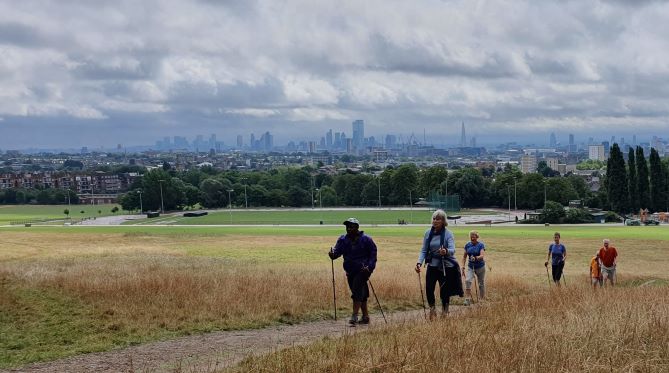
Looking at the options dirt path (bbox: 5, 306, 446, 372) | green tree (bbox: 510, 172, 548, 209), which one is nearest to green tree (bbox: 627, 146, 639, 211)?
green tree (bbox: 510, 172, 548, 209)

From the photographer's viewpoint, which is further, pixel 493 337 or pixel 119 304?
pixel 119 304

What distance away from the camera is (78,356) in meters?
10.7

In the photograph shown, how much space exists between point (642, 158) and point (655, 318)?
114229mm

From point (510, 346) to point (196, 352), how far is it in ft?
16.2

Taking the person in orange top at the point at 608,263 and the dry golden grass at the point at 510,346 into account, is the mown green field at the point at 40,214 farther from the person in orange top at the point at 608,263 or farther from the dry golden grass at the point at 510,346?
the dry golden grass at the point at 510,346

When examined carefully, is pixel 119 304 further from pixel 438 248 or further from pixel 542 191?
pixel 542 191

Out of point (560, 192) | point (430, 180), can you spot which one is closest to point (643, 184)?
point (560, 192)

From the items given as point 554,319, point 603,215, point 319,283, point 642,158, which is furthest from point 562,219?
point 554,319

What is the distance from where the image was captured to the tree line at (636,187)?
377ft

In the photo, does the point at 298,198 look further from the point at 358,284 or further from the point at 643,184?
the point at 358,284

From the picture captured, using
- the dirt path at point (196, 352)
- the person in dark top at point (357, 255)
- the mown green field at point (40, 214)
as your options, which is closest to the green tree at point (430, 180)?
the mown green field at point (40, 214)

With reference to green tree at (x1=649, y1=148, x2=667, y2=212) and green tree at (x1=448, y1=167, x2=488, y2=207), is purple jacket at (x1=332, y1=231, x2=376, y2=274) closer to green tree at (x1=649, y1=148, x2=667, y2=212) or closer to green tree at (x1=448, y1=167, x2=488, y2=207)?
green tree at (x1=649, y1=148, x2=667, y2=212)

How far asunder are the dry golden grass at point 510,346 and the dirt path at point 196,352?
1057 millimetres

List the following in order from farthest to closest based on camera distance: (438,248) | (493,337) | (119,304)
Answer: (119,304) < (438,248) < (493,337)
